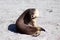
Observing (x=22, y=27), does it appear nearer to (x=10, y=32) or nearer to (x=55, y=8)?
(x=10, y=32)

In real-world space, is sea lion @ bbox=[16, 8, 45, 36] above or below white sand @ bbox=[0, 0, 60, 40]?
above

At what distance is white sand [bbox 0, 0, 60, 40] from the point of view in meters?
5.36

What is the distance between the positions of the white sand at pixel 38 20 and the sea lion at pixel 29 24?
0.10m

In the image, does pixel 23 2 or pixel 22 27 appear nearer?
pixel 22 27

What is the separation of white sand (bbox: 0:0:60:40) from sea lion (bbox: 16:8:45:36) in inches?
4.0

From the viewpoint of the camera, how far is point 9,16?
634cm

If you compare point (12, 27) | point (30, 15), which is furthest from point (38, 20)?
point (30, 15)

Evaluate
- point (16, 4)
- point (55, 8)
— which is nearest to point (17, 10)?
point (16, 4)

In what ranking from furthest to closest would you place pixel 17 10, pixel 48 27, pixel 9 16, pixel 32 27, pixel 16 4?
pixel 16 4, pixel 17 10, pixel 9 16, pixel 48 27, pixel 32 27

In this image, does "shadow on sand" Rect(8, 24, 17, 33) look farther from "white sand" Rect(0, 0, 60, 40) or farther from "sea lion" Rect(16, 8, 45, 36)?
"sea lion" Rect(16, 8, 45, 36)

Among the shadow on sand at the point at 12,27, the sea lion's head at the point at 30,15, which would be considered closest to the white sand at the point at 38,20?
the shadow on sand at the point at 12,27

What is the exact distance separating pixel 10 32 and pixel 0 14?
42.8 inches

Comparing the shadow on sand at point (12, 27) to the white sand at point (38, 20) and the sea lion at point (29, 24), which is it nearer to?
the white sand at point (38, 20)

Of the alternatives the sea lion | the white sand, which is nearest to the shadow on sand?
the white sand
